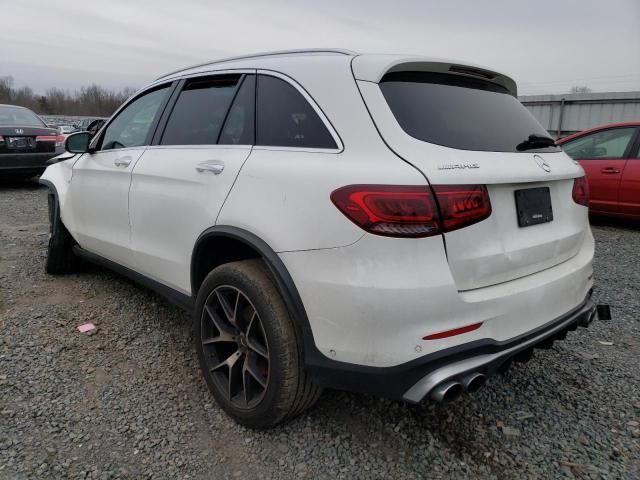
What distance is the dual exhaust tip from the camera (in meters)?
1.76

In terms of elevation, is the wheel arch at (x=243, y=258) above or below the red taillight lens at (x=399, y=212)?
below

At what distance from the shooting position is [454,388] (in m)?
1.78

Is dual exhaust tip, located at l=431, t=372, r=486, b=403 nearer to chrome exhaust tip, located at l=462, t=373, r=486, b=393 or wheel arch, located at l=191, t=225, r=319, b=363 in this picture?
chrome exhaust tip, located at l=462, t=373, r=486, b=393

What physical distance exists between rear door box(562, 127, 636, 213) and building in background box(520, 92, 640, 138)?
5242mm

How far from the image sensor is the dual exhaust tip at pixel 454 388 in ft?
5.78

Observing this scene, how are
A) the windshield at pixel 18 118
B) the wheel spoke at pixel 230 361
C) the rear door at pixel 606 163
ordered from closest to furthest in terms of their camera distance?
1. the wheel spoke at pixel 230 361
2. the rear door at pixel 606 163
3. the windshield at pixel 18 118

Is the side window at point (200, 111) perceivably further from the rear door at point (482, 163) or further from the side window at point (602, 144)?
the side window at point (602, 144)

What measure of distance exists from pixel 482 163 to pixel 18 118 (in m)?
10.6

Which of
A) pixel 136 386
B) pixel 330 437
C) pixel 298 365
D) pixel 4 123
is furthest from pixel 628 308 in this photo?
pixel 4 123

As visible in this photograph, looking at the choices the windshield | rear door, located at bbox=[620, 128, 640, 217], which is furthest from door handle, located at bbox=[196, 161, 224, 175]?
the windshield

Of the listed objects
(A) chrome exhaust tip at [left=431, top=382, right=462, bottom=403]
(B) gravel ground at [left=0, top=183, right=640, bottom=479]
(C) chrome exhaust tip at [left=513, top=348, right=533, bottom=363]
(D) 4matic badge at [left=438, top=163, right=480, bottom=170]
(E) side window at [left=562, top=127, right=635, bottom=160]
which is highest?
(D) 4matic badge at [left=438, top=163, right=480, bottom=170]

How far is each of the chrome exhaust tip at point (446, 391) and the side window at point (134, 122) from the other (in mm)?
2483

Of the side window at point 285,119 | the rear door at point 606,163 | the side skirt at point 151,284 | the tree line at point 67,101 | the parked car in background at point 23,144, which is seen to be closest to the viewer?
the side window at point 285,119

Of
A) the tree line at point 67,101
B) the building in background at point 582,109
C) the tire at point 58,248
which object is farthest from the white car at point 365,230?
the tree line at point 67,101
